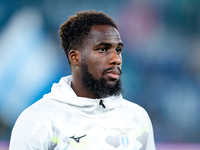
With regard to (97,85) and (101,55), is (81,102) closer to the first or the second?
(97,85)

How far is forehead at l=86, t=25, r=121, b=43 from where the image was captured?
199 cm

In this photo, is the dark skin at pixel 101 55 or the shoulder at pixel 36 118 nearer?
the shoulder at pixel 36 118

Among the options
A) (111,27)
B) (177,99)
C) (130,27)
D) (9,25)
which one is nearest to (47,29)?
(9,25)

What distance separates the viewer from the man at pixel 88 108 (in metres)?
1.85

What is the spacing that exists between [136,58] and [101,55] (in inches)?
120

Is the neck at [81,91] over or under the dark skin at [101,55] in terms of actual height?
under

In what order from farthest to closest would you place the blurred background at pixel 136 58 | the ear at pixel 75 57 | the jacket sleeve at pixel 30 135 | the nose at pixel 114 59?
the blurred background at pixel 136 58 < the ear at pixel 75 57 < the nose at pixel 114 59 < the jacket sleeve at pixel 30 135

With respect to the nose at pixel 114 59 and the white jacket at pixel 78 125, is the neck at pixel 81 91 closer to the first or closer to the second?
the white jacket at pixel 78 125

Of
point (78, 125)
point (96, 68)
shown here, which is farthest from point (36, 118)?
point (96, 68)

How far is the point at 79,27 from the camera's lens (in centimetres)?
211

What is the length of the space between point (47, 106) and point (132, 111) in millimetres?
542

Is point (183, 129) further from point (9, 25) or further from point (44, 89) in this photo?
point (9, 25)

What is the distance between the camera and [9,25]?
4941 mm

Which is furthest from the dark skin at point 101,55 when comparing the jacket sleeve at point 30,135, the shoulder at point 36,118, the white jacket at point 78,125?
the jacket sleeve at point 30,135
